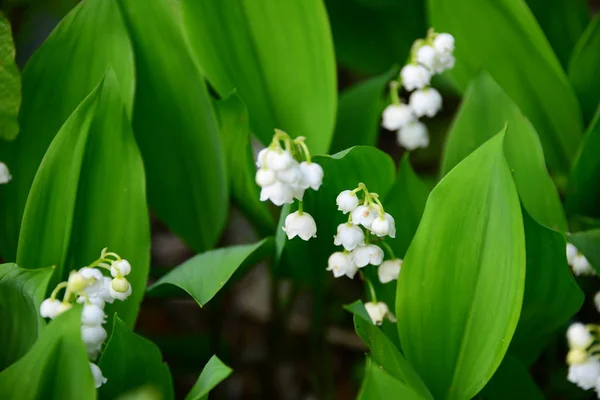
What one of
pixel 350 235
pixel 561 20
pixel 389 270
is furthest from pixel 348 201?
pixel 561 20

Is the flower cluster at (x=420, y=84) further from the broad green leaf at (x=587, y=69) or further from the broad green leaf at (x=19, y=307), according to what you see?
the broad green leaf at (x=19, y=307)

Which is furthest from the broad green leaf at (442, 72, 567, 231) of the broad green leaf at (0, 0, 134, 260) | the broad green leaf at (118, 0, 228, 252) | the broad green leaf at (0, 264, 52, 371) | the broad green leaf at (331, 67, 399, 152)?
the broad green leaf at (0, 264, 52, 371)

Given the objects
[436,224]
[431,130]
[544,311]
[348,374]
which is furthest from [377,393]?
[431,130]

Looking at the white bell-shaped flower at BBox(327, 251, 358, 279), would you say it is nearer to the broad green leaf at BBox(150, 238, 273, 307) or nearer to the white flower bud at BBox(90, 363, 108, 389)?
the broad green leaf at BBox(150, 238, 273, 307)

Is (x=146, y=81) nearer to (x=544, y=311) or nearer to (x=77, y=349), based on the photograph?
(x=77, y=349)

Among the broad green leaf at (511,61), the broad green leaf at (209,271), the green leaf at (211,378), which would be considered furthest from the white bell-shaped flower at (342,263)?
the broad green leaf at (511,61)

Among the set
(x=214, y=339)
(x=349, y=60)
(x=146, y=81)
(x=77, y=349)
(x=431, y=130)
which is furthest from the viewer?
(x=431, y=130)
